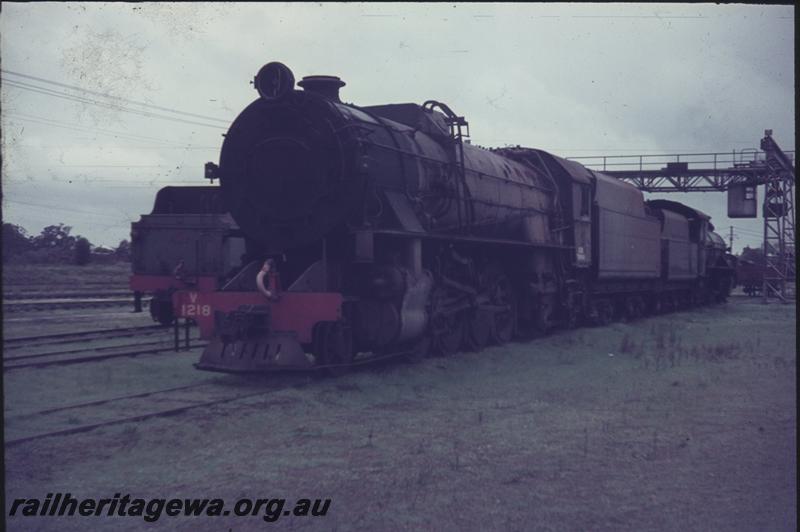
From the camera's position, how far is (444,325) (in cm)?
1212

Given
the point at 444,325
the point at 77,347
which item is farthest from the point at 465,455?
the point at 77,347

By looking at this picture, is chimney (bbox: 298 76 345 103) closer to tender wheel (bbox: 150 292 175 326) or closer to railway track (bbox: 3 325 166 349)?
tender wheel (bbox: 150 292 175 326)

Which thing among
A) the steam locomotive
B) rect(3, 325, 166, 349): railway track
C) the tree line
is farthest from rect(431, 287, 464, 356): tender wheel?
the tree line

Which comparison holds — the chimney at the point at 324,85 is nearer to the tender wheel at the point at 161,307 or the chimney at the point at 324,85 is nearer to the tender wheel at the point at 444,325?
the tender wheel at the point at 444,325

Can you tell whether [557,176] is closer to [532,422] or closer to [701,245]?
[532,422]

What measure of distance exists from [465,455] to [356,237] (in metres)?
4.11

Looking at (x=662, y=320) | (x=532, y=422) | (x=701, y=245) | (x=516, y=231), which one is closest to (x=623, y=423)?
(x=532, y=422)

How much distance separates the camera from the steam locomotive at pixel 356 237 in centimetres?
943

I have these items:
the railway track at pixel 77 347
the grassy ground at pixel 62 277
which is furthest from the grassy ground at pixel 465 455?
the grassy ground at pixel 62 277

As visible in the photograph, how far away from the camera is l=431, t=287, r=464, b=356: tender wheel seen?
38.3 ft

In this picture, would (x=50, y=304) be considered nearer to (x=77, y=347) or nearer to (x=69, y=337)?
(x=69, y=337)

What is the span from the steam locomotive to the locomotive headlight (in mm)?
16

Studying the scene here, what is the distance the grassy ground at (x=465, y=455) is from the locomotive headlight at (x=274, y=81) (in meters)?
3.61

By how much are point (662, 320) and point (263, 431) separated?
16.8 metres
